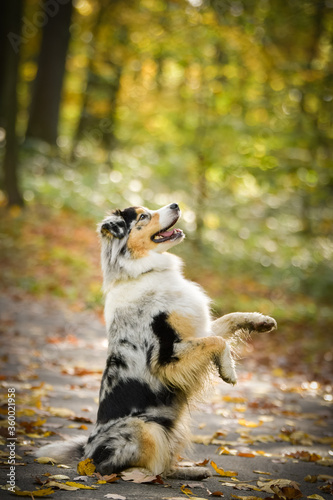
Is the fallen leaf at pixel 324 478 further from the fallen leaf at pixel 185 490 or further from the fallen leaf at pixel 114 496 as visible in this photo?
the fallen leaf at pixel 114 496

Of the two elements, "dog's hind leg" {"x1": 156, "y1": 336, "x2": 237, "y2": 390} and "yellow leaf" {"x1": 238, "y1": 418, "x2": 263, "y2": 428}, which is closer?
"dog's hind leg" {"x1": 156, "y1": 336, "x2": 237, "y2": 390}

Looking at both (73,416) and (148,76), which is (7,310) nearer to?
(73,416)

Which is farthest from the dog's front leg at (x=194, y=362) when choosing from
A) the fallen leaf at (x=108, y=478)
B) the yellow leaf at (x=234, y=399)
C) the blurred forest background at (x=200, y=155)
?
the blurred forest background at (x=200, y=155)

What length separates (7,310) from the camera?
10398mm

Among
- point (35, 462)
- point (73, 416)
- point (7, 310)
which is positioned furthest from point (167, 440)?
point (7, 310)

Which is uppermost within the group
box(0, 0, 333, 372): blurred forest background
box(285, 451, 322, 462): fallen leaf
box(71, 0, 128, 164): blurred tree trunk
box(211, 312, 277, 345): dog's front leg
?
box(71, 0, 128, 164): blurred tree trunk

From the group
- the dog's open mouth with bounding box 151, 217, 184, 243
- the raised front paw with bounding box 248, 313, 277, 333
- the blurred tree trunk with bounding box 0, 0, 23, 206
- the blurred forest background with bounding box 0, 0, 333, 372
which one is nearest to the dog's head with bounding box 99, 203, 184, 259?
the dog's open mouth with bounding box 151, 217, 184, 243

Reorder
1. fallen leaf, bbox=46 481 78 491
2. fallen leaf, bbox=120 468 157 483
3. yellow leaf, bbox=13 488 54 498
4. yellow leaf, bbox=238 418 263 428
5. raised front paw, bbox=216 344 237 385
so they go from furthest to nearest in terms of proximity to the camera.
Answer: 1. yellow leaf, bbox=238 418 263 428
2. raised front paw, bbox=216 344 237 385
3. fallen leaf, bbox=120 468 157 483
4. fallen leaf, bbox=46 481 78 491
5. yellow leaf, bbox=13 488 54 498

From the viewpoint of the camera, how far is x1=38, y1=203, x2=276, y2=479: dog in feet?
12.6

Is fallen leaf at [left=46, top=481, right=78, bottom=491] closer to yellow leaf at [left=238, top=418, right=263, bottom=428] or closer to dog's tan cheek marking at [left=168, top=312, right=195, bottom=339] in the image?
dog's tan cheek marking at [left=168, top=312, right=195, bottom=339]

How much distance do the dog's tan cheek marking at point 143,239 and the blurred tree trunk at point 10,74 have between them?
10.4m

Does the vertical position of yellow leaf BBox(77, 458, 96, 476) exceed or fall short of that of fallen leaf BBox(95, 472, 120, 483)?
it exceeds it

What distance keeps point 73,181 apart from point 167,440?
14.7 metres

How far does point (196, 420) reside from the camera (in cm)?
604
